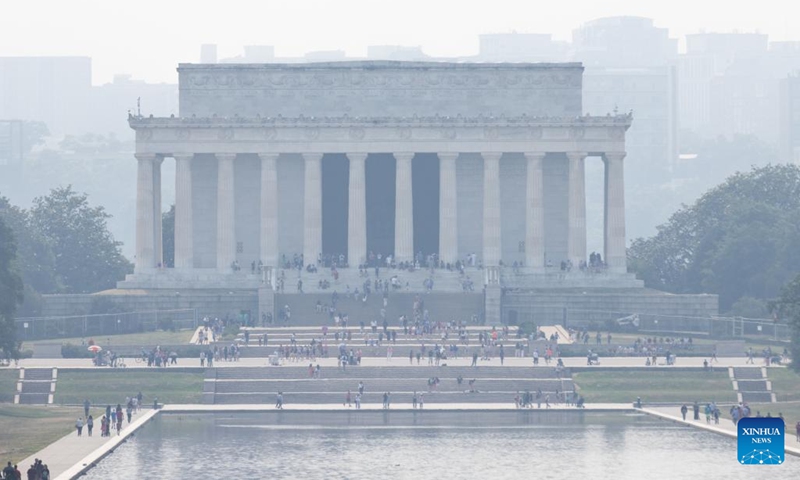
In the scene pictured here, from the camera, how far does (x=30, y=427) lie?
4360 inches

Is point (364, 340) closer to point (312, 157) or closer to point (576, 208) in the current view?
point (312, 157)

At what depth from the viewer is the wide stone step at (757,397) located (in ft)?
408

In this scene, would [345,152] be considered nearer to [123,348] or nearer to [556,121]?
[556,121]

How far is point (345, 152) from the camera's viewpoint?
160 metres

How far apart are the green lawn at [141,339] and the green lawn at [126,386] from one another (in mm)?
9047

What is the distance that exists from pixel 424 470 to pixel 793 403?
113 ft

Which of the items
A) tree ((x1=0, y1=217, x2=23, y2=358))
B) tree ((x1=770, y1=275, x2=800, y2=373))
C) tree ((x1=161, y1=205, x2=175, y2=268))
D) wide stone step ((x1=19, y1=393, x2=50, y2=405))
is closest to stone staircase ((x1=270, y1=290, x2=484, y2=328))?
tree ((x1=0, y1=217, x2=23, y2=358))

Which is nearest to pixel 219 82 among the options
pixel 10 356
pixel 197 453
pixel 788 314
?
pixel 10 356

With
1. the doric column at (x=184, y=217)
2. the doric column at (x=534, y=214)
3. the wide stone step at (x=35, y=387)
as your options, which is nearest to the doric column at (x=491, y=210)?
the doric column at (x=534, y=214)

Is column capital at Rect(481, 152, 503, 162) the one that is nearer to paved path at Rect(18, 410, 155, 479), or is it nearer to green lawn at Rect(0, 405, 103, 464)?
green lawn at Rect(0, 405, 103, 464)

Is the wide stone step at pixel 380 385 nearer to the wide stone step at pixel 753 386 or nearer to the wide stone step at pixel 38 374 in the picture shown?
the wide stone step at pixel 753 386

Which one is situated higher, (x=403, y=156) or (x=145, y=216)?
(x=403, y=156)

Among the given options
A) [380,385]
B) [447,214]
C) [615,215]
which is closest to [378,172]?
[447,214]

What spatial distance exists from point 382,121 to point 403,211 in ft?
20.9
